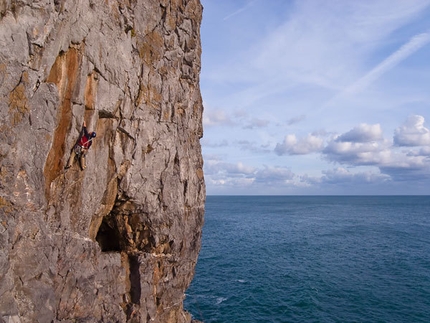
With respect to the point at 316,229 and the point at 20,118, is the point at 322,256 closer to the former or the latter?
the point at 316,229

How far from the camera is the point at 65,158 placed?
57.0 feet

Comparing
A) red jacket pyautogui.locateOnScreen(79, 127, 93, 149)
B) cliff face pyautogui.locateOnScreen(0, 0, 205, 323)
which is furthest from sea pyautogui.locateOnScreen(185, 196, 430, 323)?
red jacket pyautogui.locateOnScreen(79, 127, 93, 149)

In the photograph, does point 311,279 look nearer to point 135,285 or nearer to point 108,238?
point 135,285

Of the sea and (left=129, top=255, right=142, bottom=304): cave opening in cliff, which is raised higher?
(left=129, top=255, right=142, bottom=304): cave opening in cliff

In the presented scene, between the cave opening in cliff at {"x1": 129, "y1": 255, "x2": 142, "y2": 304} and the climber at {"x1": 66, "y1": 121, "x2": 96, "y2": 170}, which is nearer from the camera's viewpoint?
the climber at {"x1": 66, "y1": 121, "x2": 96, "y2": 170}

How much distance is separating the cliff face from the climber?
1.10ft

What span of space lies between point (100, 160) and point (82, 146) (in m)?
2.48

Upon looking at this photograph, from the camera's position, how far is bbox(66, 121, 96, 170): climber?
17.7 metres

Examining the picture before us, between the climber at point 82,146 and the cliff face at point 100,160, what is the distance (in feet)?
1.10

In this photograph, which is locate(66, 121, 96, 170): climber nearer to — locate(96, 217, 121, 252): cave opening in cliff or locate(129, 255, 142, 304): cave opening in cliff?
locate(96, 217, 121, 252): cave opening in cliff

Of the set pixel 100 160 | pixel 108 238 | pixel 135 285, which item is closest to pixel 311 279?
pixel 135 285

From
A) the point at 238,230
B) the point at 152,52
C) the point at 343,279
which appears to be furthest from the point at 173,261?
the point at 238,230

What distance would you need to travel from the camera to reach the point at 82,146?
17.8 metres

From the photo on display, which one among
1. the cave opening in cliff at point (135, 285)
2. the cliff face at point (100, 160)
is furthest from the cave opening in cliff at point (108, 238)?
the cave opening in cliff at point (135, 285)
